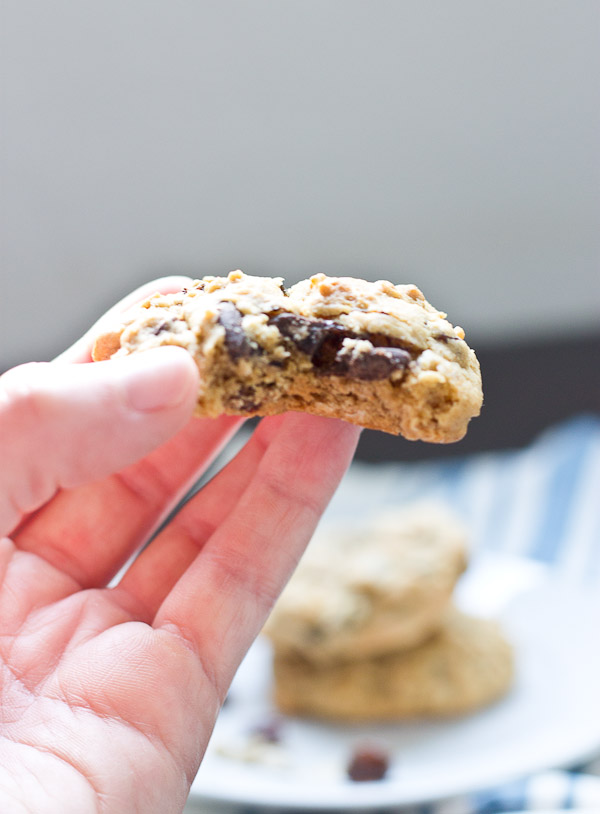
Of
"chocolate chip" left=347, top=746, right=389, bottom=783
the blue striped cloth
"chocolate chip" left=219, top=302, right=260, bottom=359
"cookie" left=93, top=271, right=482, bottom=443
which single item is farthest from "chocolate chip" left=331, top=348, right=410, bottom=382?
the blue striped cloth

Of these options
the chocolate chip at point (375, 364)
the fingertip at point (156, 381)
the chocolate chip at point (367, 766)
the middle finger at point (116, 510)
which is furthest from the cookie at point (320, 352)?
the chocolate chip at point (367, 766)

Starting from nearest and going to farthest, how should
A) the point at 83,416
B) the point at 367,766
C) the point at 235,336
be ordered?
the point at 83,416, the point at 235,336, the point at 367,766

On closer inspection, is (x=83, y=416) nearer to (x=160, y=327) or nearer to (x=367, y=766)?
(x=160, y=327)

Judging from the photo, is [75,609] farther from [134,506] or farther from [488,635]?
[488,635]

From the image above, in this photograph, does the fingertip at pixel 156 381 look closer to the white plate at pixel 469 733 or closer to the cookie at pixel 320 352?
the cookie at pixel 320 352

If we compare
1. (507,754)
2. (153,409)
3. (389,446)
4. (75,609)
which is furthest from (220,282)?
(389,446)

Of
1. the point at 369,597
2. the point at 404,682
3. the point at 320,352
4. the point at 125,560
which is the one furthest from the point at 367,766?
the point at 320,352

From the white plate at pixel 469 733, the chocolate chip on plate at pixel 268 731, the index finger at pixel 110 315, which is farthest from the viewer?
the chocolate chip on plate at pixel 268 731
